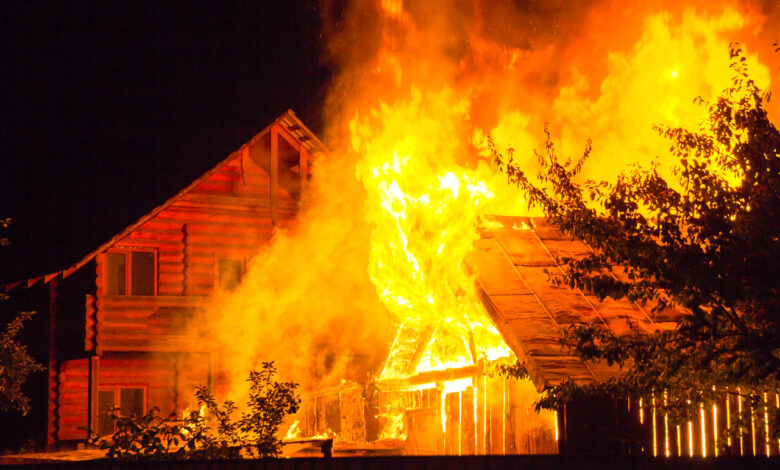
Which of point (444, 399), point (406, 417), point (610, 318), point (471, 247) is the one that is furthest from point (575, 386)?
point (406, 417)

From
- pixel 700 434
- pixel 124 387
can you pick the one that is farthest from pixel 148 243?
pixel 700 434

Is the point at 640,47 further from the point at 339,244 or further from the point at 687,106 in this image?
the point at 339,244

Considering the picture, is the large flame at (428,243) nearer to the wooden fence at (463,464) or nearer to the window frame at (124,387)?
the wooden fence at (463,464)

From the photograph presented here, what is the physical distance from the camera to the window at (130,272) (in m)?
25.6

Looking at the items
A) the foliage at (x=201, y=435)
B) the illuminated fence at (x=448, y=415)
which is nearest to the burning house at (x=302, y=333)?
the illuminated fence at (x=448, y=415)

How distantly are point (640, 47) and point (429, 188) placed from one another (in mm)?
5703

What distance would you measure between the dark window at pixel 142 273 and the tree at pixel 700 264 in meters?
18.4

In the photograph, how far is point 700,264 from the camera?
8.21 metres

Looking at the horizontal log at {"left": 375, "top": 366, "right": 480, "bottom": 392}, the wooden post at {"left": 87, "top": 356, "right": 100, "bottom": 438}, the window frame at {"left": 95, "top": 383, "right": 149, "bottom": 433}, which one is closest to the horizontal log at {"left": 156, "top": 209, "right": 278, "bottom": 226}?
the wooden post at {"left": 87, "top": 356, "right": 100, "bottom": 438}

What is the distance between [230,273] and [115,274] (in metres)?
3.16

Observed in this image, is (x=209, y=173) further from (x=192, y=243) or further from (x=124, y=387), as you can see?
(x=124, y=387)

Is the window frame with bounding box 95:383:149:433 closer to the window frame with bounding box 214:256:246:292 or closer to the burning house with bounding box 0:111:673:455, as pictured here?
the burning house with bounding box 0:111:673:455

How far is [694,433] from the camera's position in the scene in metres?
11.1

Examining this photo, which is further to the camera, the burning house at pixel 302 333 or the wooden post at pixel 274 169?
the wooden post at pixel 274 169
